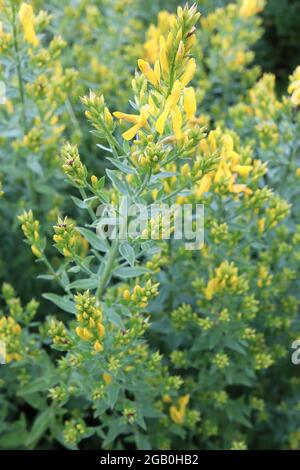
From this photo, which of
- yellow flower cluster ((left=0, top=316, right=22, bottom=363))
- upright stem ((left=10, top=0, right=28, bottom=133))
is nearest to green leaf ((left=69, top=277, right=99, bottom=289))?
yellow flower cluster ((left=0, top=316, right=22, bottom=363))

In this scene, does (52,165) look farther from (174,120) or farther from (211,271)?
(174,120)

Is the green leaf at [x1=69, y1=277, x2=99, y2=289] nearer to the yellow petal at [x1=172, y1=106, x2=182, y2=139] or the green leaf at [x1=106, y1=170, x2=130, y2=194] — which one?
the green leaf at [x1=106, y1=170, x2=130, y2=194]

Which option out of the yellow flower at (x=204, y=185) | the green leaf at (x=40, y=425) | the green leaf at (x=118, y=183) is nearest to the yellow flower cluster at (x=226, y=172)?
the yellow flower at (x=204, y=185)

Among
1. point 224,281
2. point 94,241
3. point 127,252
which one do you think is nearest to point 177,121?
point 127,252

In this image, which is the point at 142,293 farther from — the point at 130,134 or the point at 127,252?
the point at 130,134

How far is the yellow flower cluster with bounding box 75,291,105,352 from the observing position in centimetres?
211

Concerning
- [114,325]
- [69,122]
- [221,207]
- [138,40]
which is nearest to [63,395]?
[114,325]

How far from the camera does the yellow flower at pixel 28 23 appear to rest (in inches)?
106

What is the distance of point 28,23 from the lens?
2.73 m

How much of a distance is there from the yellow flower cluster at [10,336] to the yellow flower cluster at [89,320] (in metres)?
0.48

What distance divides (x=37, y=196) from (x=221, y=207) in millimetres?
1184

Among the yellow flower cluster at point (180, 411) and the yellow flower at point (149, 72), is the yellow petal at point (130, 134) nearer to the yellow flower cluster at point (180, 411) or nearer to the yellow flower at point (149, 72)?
the yellow flower at point (149, 72)

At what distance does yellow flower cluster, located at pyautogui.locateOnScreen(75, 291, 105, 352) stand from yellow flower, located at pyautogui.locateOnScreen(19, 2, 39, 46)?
128cm

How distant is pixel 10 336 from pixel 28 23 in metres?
1.38
